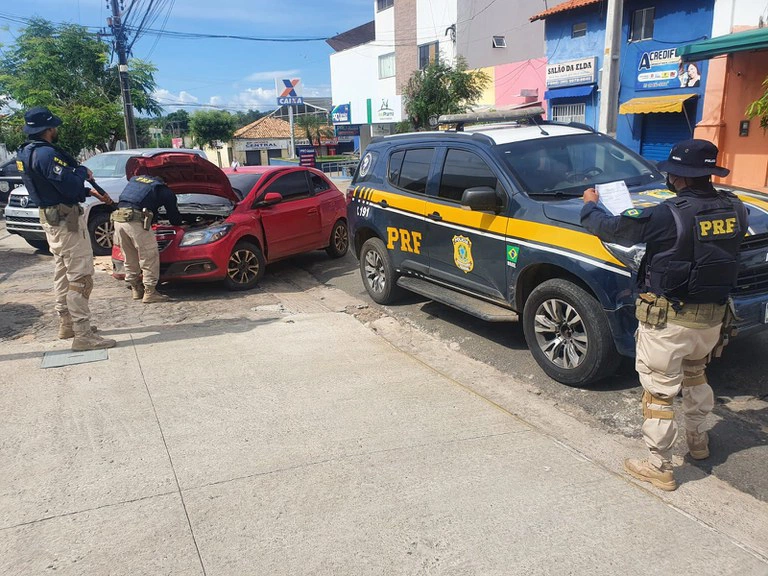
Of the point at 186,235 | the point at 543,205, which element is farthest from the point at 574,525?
the point at 186,235

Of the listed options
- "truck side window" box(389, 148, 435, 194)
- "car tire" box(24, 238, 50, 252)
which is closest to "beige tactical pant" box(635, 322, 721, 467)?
"truck side window" box(389, 148, 435, 194)

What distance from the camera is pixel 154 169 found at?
7.88 meters

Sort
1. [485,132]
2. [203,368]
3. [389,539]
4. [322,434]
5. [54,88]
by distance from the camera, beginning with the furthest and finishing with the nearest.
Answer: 1. [54,88]
2. [485,132]
3. [203,368]
4. [322,434]
5. [389,539]

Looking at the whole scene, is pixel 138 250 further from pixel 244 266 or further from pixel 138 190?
pixel 244 266

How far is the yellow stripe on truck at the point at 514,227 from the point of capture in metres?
4.33

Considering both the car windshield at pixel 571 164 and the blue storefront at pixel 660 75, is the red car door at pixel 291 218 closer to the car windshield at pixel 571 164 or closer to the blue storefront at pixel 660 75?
the car windshield at pixel 571 164

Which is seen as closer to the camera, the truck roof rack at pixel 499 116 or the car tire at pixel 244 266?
the truck roof rack at pixel 499 116

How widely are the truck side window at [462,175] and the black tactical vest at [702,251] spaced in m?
2.26

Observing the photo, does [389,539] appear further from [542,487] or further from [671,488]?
[671,488]

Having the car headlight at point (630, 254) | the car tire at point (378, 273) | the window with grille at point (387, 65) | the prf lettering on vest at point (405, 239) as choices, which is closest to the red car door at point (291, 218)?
the car tire at point (378, 273)

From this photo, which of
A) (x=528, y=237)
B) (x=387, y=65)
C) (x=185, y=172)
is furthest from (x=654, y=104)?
(x=387, y=65)

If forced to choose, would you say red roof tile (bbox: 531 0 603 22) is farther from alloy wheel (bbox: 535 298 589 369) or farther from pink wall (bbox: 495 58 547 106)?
alloy wheel (bbox: 535 298 589 369)

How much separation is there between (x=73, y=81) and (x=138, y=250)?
16988mm

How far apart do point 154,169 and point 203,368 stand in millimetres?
3713
